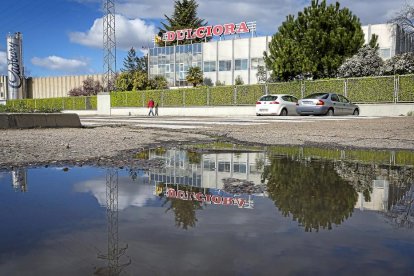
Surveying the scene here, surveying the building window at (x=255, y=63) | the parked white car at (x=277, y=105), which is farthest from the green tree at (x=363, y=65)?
the building window at (x=255, y=63)

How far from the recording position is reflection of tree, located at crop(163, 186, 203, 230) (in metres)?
3.16

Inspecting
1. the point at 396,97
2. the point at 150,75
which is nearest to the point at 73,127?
the point at 396,97

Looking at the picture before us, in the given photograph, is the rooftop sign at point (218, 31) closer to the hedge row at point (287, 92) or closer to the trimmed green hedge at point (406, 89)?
the hedge row at point (287, 92)

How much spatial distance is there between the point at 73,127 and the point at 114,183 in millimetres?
11563

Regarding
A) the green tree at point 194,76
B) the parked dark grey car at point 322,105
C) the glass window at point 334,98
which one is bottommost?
the parked dark grey car at point 322,105

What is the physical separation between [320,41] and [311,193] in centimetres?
3333

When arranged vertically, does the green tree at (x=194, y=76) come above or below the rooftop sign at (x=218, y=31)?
below

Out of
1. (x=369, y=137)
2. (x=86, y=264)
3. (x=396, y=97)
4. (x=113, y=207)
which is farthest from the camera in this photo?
(x=396, y=97)

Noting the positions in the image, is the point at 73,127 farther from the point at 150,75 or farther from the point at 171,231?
the point at 150,75

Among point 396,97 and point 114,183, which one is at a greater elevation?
point 396,97

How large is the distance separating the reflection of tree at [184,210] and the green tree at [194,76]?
53046mm

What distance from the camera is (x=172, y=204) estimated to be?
148 inches

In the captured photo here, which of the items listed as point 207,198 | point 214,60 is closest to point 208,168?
point 207,198

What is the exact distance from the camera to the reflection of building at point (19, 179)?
4457 mm
